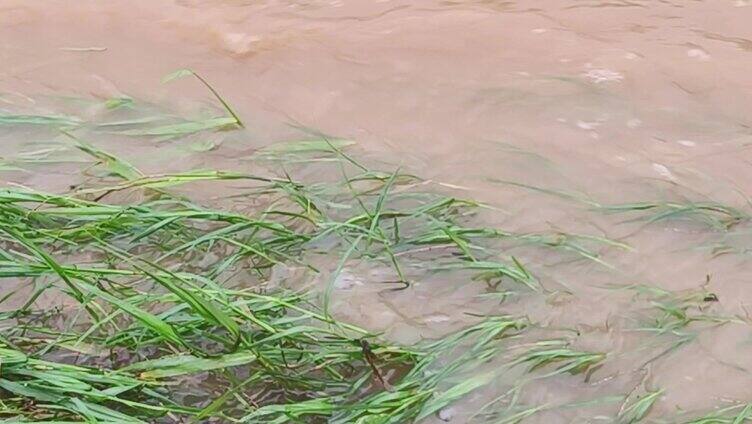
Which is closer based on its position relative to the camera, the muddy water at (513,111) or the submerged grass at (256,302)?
the submerged grass at (256,302)

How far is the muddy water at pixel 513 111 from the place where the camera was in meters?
1.89

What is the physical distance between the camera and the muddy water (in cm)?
189

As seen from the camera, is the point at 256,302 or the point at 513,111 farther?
the point at 513,111

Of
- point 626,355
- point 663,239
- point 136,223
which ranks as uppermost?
point 136,223

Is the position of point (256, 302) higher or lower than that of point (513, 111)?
lower

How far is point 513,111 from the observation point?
7.58 feet

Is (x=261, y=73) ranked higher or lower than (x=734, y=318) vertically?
higher

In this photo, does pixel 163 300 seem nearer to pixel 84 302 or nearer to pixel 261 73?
pixel 84 302

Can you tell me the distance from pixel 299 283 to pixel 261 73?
79 centimetres

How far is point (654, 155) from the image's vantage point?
7.18 feet

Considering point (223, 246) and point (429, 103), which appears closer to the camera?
point (223, 246)

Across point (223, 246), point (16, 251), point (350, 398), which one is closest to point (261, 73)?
point (223, 246)

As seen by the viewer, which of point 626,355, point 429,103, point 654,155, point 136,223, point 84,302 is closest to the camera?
point 84,302

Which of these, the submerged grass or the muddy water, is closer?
the submerged grass
